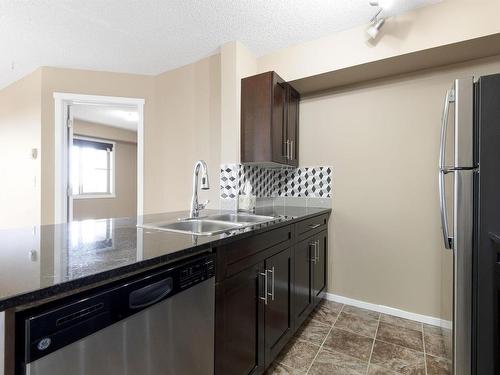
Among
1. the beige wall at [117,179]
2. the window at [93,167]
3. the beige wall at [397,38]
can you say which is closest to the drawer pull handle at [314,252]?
the beige wall at [397,38]

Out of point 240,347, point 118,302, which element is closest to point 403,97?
point 240,347

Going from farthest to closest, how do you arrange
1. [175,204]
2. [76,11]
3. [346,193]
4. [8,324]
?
[175,204] → [346,193] → [76,11] → [8,324]

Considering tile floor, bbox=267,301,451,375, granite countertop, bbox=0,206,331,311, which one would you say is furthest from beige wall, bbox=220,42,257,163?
tile floor, bbox=267,301,451,375

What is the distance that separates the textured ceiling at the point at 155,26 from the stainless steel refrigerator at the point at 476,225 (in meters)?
1.08

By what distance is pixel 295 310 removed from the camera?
1.88 m

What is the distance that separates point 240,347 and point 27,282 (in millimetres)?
986

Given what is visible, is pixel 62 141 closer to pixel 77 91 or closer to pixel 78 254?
pixel 77 91

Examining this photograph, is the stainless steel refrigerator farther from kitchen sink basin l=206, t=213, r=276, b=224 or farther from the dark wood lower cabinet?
kitchen sink basin l=206, t=213, r=276, b=224

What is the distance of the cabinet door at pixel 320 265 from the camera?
232 cm

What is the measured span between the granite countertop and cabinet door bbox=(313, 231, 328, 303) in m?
1.16

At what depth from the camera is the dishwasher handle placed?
78cm

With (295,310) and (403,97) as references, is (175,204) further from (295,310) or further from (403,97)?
(403,97)

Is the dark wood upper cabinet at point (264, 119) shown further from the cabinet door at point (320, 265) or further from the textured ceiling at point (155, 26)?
the cabinet door at point (320, 265)

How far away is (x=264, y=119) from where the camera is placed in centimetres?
226
